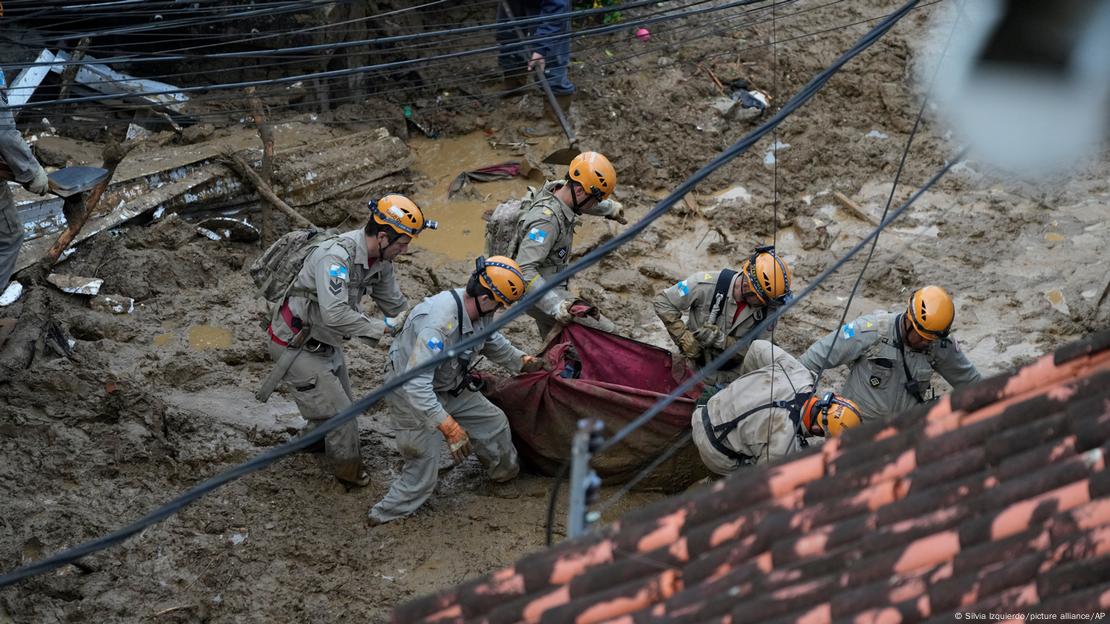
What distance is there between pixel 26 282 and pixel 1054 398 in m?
8.54

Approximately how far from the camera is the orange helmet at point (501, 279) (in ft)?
21.5

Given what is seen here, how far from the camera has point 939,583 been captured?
A: 3.20 metres

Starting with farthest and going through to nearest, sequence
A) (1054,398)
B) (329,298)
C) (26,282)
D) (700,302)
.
→ 1. (26,282)
2. (700,302)
3. (329,298)
4. (1054,398)

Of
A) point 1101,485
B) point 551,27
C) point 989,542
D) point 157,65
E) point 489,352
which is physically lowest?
point 157,65

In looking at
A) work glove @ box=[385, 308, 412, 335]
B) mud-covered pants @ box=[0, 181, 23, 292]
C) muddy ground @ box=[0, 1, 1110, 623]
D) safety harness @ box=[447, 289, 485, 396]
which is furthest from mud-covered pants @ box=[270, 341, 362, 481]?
mud-covered pants @ box=[0, 181, 23, 292]

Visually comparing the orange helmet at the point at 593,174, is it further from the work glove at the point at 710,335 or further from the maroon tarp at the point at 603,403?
the work glove at the point at 710,335

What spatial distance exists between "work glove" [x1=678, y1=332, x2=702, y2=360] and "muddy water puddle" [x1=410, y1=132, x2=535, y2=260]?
3.71m

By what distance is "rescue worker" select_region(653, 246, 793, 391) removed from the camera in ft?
22.9

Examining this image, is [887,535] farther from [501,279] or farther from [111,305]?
[111,305]

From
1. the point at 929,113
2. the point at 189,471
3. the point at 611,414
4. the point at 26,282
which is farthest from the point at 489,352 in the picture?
the point at 929,113

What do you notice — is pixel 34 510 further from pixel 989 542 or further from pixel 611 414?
pixel 989 542

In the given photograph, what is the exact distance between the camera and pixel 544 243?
7.69 metres

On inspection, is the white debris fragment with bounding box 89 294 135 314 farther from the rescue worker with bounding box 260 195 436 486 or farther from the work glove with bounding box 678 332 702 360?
the work glove with bounding box 678 332 702 360

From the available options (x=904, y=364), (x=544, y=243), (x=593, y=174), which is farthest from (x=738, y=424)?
(x=593, y=174)
